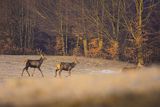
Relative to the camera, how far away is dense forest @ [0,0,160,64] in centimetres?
4259

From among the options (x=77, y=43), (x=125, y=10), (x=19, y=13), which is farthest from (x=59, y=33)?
(x=125, y=10)

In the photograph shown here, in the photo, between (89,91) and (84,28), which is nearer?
(89,91)

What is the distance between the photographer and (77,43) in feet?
171

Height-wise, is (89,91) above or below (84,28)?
below

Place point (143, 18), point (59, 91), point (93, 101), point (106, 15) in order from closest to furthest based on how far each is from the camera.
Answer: point (93, 101), point (59, 91), point (143, 18), point (106, 15)

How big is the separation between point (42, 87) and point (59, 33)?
161 ft

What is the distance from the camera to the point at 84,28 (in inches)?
1889

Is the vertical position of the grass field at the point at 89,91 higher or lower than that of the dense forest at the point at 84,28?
lower

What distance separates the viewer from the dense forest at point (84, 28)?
42594mm

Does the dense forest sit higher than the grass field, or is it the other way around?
the dense forest

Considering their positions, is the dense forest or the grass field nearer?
the grass field

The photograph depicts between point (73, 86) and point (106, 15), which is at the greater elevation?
point (106, 15)

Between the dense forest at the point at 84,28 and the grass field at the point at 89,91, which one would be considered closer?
the grass field at the point at 89,91

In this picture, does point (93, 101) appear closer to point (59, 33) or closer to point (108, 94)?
point (108, 94)
